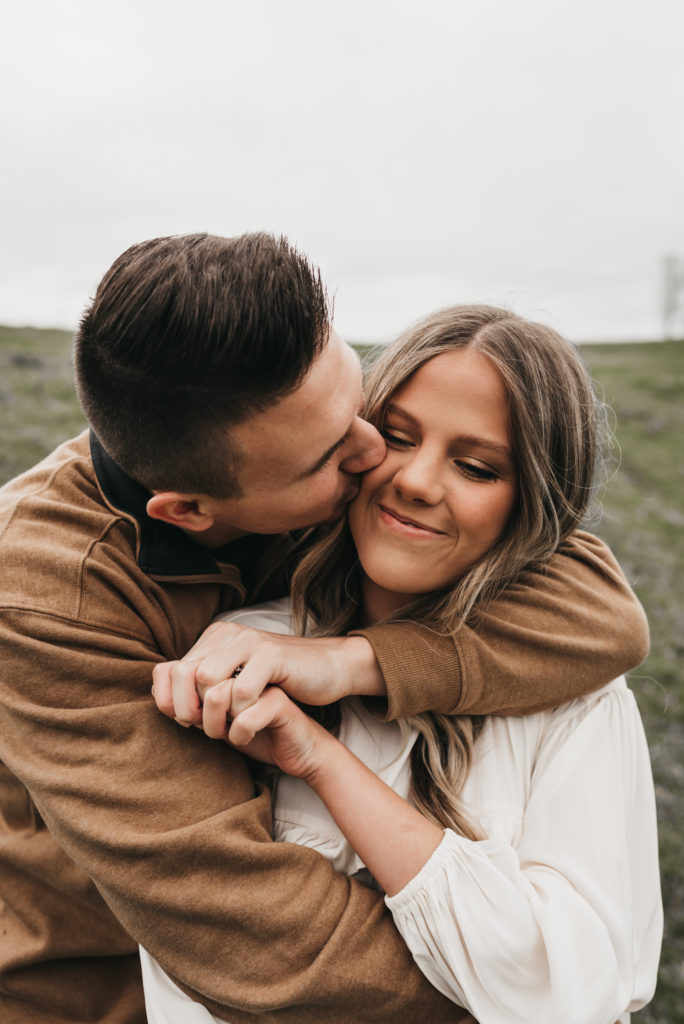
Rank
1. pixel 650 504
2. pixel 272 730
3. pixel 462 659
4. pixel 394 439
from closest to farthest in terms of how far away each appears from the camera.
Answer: pixel 272 730
pixel 462 659
pixel 394 439
pixel 650 504

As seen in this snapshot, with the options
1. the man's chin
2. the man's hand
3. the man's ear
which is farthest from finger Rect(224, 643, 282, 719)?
the man's chin

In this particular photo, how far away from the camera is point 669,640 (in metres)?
9.77

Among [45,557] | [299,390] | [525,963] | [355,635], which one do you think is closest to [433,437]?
[299,390]

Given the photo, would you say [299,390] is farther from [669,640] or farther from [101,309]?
[669,640]

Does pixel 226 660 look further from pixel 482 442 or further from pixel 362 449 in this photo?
pixel 482 442

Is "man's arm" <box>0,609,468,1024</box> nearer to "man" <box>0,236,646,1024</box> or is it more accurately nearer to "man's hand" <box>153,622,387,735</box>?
"man" <box>0,236,646,1024</box>

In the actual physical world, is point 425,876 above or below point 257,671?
below

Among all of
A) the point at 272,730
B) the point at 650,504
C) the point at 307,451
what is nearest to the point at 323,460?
the point at 307,451

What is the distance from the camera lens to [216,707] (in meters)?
2.08

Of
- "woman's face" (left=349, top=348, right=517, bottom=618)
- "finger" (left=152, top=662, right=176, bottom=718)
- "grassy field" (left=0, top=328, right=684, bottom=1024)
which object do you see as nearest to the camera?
"finger" (left=152, top=662, right=176, bottom=718)

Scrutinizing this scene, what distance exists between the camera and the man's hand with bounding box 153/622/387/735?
214 cm

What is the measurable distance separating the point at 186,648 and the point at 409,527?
892 millimetres

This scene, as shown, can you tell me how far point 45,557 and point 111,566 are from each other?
0.66ft

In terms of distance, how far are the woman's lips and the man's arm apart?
1002mm
